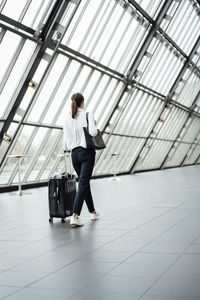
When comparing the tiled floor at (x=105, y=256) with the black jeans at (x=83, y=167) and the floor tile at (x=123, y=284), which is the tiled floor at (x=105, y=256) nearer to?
the floor tile at (x=123, y=284)

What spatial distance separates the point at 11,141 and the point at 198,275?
32.4 ft

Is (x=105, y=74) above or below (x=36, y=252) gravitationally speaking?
above

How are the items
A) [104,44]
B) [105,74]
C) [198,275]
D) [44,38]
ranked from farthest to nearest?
[105,74] < [104,44] < [44,38] < [198,275]

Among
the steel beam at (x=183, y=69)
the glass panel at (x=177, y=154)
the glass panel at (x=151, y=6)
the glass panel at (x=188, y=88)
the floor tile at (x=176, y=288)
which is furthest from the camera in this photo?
the glass panel at (x=177, y=154)

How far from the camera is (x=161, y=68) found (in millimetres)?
22047

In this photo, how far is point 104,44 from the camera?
15.8 metres

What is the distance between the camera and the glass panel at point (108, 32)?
13.9 m

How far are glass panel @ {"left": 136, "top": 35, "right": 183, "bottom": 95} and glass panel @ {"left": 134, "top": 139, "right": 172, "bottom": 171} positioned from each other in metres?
3.10

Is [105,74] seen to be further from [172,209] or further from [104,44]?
[172,209]

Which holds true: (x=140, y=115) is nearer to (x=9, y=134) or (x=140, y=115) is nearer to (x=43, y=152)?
(x=43, y=152)

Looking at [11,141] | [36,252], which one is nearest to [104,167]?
[11,141]

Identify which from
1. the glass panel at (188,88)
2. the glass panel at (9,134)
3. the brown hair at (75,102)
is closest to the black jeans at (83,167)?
the brown hair at (75,102)

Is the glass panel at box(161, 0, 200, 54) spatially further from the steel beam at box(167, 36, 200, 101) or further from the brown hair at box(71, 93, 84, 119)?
the brown hair at box(71, 93, 84, 119)

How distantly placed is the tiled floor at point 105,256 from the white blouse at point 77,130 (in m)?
1.14
